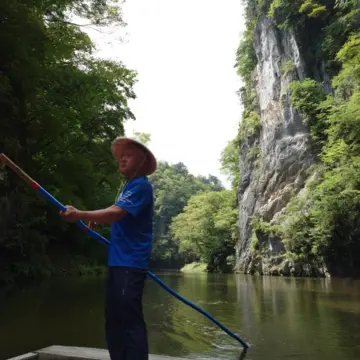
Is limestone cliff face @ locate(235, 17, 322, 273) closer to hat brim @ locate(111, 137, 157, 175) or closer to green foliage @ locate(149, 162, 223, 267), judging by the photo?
hat brim @ locate(111, 137, 157, 175)

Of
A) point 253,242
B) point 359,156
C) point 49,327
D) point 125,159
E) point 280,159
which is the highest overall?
point 280,159

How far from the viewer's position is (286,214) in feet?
90.3

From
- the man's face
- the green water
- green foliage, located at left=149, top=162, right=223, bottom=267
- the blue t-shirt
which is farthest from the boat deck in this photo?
green foliage, located at left=149, top=162, right=223, bottom=267

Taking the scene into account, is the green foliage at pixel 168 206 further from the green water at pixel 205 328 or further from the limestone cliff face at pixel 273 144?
the green water at pixel 205 328

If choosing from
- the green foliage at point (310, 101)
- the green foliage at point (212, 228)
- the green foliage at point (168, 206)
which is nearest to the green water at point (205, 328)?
the green foliage at point (310, 101)

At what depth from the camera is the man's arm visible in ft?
7.78

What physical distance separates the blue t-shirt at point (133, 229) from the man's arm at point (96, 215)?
5cm

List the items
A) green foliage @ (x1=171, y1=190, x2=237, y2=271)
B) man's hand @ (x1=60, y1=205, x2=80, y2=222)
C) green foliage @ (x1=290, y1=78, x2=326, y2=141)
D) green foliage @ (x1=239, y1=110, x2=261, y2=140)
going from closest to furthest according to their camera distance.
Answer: man's hand @ (x1=60, y1=205, x2=80, y2=222) → green foliage @ (x1=290, y1=78, x2=326, y2=141) → green foliage @ (x1=239, y1=110, x2=261, y2=140) → green foliage @ (x1=171, y1=190, x2=237, y2=271)

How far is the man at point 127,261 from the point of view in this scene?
94.9 inches

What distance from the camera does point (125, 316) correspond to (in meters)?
2.43

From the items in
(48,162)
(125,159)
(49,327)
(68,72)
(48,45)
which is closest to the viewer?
(125,159)

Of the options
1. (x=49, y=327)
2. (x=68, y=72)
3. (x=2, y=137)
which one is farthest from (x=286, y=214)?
(x=49, y=327)

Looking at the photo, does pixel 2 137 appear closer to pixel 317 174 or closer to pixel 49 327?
pixel 49 327

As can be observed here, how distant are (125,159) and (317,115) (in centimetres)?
2700
